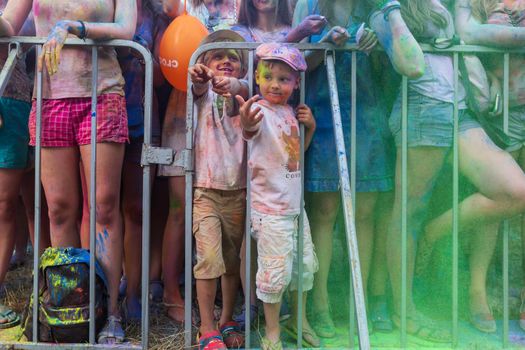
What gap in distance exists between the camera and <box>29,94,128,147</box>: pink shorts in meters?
2.99

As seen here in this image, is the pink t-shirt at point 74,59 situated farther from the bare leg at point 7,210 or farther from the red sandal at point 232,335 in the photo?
the red sandal at point 232,335

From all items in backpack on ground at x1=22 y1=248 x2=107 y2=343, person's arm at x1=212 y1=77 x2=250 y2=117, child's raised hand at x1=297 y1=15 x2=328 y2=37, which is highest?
child's raised hand at x1=297 y1=15 x2=328 y2=37

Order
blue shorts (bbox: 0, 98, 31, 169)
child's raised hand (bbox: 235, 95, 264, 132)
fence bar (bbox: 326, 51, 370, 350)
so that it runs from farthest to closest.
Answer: blue shorts (bbox: 0, 98, 31, 169) < child's raised hand (bbox: 235, 95, 264, 132) < fence bar (bbox: 326, 51, 370, 350)

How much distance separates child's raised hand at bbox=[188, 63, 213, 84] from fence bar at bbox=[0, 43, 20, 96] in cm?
96

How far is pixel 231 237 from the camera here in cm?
300

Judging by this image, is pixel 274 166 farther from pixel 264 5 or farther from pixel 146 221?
pixel 264 5

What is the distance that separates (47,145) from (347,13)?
1.75 metres

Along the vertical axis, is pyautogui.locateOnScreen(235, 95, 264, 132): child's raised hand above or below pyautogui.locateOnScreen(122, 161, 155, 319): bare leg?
above

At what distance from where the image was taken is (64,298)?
2891 millimetres

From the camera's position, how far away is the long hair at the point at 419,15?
9.68ft

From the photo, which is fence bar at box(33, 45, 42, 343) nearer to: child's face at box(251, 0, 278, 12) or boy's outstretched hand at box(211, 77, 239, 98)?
boy's outstretched hand at box(211, 77, 239, 98)

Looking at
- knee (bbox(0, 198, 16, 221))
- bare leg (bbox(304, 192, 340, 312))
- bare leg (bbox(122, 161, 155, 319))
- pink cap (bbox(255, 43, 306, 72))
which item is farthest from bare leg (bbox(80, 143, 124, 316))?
bare leg (bbox(304, 192, 340, 312))

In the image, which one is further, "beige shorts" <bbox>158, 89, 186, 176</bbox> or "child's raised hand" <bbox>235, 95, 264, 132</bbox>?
"beige shorts" <bbox>158, 89, 186, 176</bbox>

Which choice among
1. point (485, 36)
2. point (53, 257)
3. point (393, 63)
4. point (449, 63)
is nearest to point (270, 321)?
point (53, 257)
